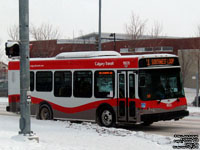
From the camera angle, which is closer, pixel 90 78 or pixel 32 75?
pixel 90 78

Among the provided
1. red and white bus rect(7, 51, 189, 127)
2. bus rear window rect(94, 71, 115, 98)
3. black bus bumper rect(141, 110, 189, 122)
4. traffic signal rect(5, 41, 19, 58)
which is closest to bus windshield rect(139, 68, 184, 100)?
red and white bus rect(7, 51, 189, 127)

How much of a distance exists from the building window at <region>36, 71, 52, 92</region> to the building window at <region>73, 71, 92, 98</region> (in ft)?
5.49

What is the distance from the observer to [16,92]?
864 inches

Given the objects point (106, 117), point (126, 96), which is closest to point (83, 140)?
point (126, 96)

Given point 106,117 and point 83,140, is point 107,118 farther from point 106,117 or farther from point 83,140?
point 83,140

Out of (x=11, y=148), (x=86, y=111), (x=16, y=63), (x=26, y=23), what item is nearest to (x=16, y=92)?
(x=16, y=63)

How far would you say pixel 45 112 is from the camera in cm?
2086

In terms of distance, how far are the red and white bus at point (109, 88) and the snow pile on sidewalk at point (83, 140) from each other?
2.14 metres

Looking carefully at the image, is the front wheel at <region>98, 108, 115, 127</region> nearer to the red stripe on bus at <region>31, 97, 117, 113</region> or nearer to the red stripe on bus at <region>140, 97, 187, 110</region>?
the red stripe on bus at <region>31, 97, 117, 113</region>

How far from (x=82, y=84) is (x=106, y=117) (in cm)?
190

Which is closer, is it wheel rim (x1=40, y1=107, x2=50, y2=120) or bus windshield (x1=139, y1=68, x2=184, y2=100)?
bus windshield (x1=139, y1=68, x2=184, y2=100)

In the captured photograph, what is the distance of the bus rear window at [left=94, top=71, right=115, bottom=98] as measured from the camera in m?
17.7

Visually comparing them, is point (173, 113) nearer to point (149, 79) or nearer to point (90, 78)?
point (149, 79)

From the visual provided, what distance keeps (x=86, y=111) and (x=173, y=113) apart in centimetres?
375
